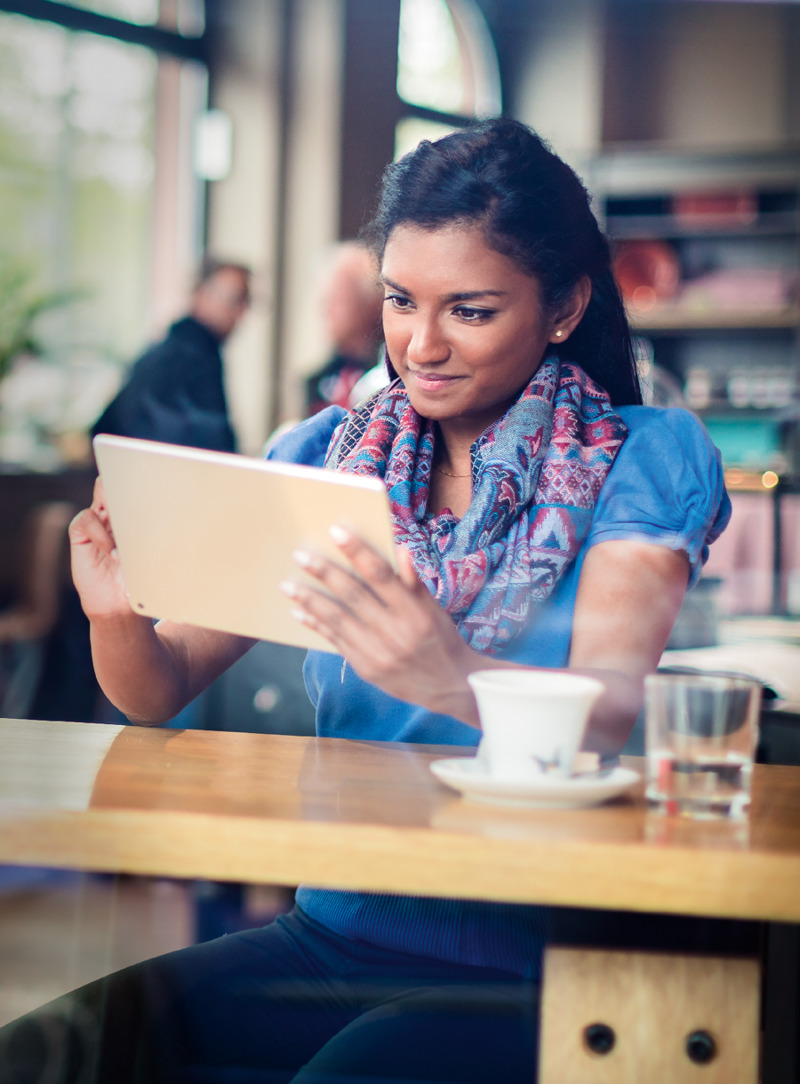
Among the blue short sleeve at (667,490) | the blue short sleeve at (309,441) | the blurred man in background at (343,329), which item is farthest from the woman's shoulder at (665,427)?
the blurred man in background at (343,329)

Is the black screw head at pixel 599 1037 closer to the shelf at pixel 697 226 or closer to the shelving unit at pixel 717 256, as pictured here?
the shelving unit at pixel 717 256

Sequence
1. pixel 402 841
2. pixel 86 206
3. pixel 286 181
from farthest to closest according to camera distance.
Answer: pixel 286 181 → pixel 86 206 → pixel 402 841

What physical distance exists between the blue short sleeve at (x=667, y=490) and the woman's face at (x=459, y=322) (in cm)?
11

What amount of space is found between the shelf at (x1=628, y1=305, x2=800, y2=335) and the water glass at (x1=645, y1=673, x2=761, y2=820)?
3.62m

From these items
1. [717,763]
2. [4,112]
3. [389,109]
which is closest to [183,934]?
[717,763]

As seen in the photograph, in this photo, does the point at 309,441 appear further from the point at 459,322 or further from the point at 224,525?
the point at 224,525

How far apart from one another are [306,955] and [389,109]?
1640mm

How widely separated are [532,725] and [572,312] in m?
0.50

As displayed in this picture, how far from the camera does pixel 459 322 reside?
3.12 ft

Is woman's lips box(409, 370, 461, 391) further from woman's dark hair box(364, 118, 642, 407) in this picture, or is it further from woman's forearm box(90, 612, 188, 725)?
woman's forearm box(90, 612, 188, 725)

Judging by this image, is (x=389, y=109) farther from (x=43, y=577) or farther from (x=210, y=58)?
(x=210, y=58)

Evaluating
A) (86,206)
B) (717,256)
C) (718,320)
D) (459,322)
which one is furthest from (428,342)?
(717,256)

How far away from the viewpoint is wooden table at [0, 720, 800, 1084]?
0.55m

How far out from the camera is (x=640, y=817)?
616 millimetres
